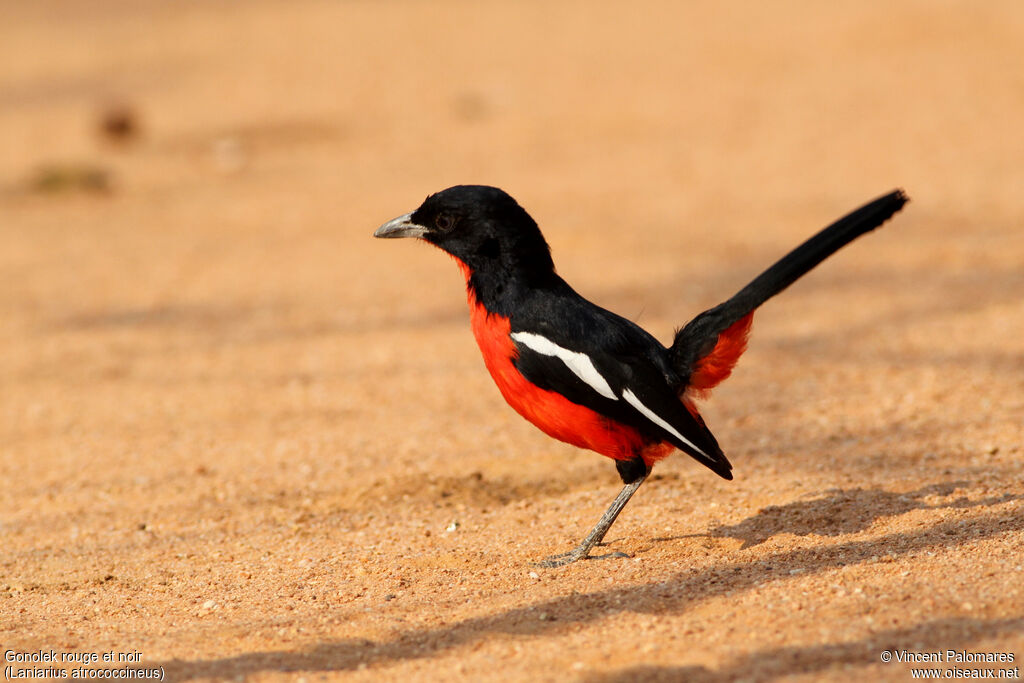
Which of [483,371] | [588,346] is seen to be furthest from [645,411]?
[483,371]

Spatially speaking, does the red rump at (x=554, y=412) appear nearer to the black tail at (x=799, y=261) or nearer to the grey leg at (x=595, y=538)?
the grey leg at (x=595, y=538)

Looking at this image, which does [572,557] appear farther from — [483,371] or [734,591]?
[483,371]

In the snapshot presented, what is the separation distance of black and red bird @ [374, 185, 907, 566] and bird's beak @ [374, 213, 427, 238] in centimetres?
8

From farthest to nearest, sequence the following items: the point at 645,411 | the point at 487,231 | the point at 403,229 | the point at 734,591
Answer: the point at 403,229, the point at 487,231, the point at 645,411, the point at 734,591

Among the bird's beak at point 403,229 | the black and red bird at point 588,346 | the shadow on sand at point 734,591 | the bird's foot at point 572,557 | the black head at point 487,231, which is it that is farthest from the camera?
the bird's beak at point 403,229

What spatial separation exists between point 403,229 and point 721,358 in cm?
131

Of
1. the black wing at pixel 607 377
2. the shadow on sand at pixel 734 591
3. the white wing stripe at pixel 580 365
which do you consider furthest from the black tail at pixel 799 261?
the shadow on sand at pixel 734 591

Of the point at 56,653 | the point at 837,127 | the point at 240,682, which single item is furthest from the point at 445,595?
the point at 837,127

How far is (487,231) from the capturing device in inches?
173

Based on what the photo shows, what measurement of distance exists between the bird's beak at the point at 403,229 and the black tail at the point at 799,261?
1.13 metres

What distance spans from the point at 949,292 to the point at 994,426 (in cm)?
260

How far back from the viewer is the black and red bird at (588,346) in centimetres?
412

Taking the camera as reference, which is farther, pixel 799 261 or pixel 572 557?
pixel 572 557

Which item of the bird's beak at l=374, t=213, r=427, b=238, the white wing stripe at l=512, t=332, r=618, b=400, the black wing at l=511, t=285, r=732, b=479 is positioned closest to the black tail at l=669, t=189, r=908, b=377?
the black wing at l=511, t=285, r=732, b=479
